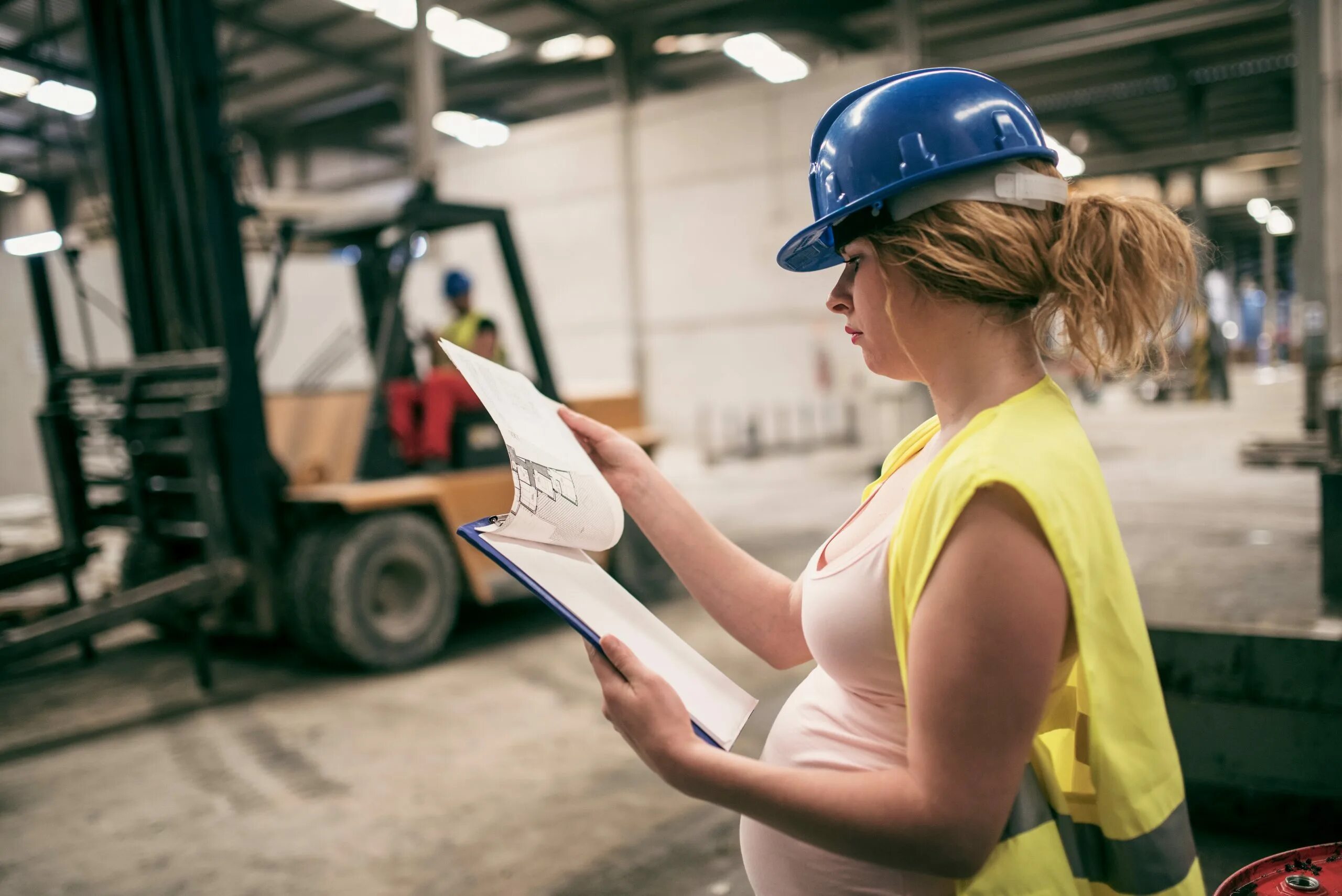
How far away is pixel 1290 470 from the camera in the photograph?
9.01 metres

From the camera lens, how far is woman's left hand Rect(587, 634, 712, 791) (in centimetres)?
94

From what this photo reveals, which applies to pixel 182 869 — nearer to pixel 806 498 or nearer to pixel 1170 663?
pixel 1170 663

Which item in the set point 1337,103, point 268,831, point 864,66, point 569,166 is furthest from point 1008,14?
point 268,831

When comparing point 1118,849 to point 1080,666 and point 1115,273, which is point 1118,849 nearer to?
point 1080,666

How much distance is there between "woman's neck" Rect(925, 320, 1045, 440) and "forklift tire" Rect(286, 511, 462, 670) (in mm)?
4270

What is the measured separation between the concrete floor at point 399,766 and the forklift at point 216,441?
1.21 ft

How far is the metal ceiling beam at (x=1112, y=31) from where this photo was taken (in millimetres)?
9398

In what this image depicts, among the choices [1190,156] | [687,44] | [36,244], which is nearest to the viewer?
[36,244]

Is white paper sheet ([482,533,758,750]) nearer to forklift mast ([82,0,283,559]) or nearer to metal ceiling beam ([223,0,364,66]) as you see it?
forklift mast ([82,0,283,559])

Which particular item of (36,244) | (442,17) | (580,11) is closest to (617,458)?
(36,244)

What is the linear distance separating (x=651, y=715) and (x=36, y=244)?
17.5 feet

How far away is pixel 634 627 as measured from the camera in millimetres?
1116

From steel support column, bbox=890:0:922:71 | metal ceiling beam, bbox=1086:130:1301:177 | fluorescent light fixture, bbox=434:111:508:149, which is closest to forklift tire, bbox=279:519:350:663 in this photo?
steel support column, bbox=890:0:922:71

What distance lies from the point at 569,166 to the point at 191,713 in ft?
47.9
